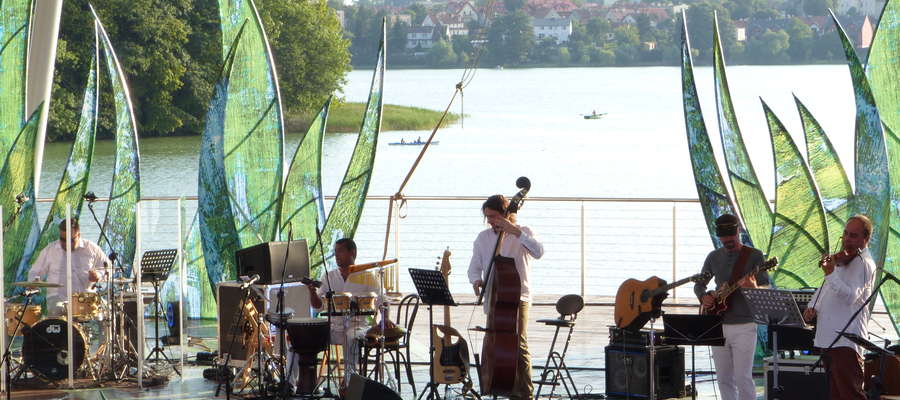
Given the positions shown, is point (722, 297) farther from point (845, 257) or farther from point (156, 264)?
point (156, 264)

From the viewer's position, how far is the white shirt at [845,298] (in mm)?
7180

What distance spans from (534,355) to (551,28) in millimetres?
35195

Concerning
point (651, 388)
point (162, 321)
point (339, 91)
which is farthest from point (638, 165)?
point (651, 388)

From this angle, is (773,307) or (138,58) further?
(138,58)

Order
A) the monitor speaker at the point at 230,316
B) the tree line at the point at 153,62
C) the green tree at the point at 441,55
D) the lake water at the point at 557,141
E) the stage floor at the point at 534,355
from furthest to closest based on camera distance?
the green tree at the point at 441,55 < the tree line at the point at 153,62 < the lake water at the point at 557,141 < the monitor speaker at the point at 230,316 < the stage floor at the point at 534,355

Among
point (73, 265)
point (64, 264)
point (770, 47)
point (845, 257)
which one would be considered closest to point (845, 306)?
point (845, 257)

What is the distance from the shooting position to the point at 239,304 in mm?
9938

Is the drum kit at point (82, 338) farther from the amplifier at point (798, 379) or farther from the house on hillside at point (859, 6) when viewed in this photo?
the house on hillside at point (859, 6)

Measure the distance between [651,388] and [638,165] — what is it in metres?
33.7

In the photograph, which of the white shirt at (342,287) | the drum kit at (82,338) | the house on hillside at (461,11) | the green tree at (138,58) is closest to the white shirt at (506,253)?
the white shirt at (342,287)

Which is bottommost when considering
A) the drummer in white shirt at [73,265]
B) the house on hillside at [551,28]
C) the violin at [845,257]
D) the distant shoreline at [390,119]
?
the drummer in white shirt at [73,265]

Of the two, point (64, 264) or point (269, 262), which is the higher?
point (269, 262)

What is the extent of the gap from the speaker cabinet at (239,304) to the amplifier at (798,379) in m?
3.39

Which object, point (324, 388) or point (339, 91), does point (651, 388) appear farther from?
point (339, 91)
